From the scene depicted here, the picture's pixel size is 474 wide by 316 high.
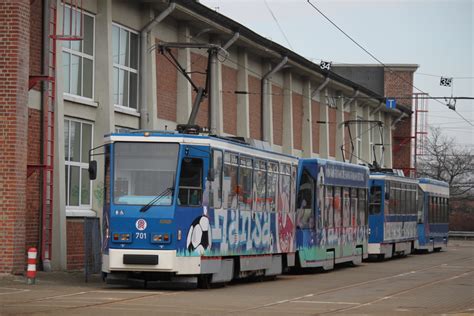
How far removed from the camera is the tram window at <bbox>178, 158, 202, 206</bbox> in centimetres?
2156

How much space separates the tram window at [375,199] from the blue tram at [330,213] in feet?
10.9

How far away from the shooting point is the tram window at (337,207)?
32438 millimetres

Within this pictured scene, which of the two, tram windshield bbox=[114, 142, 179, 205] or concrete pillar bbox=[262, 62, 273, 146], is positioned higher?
concrete pillar bbox=[262, 62, 273, 146]

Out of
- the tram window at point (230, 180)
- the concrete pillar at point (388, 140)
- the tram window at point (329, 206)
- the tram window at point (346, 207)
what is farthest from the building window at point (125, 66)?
the concrete pillar at point (388, 140)

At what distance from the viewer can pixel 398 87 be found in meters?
74.9

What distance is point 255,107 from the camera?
42844 mm

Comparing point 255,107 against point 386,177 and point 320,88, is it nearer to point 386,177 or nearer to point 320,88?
point 386,177

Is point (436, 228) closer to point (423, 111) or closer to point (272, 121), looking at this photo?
point (272, 121)

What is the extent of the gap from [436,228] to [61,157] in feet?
92.7

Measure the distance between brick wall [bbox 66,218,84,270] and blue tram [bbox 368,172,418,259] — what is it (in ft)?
49.0

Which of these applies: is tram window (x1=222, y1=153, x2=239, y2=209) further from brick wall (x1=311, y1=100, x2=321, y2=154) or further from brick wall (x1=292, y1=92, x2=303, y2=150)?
brick wall (x1=311, y1=100, x2=321, y2=154)

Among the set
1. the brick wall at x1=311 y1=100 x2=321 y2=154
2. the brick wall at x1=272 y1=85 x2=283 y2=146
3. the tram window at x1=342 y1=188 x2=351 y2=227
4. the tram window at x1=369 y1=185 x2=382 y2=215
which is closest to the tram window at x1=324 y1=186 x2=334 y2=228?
the tram window at x1=342 y1=188 x2=351 y2=227

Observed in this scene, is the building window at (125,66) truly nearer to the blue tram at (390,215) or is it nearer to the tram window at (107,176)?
the tram window at (107,176)

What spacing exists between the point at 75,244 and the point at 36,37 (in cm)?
535
